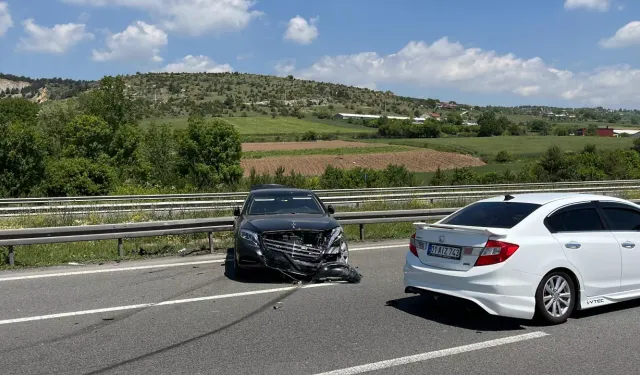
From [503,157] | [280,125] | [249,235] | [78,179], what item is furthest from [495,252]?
[280,125]

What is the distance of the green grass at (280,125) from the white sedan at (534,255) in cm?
9222

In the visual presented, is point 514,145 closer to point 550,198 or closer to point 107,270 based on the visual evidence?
point 107,270

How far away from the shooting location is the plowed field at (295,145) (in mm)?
84625

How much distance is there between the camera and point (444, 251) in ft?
22.3

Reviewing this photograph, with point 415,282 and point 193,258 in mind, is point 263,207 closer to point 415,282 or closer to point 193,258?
point 193,258

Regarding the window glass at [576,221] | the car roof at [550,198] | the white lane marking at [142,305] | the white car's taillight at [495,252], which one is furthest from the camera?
the car roof at [550,198]

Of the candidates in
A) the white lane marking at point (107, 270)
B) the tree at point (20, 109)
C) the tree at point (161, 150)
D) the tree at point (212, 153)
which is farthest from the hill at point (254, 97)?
the white lane marking at point (107, 270)

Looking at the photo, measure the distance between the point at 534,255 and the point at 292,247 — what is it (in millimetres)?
3687

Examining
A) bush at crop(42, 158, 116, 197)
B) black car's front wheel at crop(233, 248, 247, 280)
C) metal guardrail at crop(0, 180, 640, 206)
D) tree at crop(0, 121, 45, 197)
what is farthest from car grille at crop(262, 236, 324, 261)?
tree at crop(0, 121, 45, 197)

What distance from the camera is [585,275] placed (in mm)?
6719

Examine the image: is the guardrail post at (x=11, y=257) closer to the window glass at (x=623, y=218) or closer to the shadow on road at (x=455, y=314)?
the shadow on road at (x=455, y=314)

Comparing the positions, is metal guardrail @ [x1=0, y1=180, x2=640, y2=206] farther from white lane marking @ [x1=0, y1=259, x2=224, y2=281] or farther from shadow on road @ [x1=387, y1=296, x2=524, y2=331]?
shadow on road @ [x1=387, y1=296, x2=524, y2=331]

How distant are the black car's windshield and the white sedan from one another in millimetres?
3450

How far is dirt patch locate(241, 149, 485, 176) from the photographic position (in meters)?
70.6
